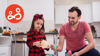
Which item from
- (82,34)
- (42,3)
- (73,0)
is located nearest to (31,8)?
(42,3)

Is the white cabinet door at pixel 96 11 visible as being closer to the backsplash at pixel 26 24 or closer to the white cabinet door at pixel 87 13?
the white cabinet door at pixel 87 13

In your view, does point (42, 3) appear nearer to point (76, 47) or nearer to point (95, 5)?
point (95, 5)

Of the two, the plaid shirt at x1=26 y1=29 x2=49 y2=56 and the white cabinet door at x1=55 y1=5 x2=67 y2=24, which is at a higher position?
the white cabinet door at x1=55 y1=5 x2=67 y2=24

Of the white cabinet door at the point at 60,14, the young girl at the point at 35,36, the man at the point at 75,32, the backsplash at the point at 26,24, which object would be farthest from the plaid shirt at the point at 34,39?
the white cabinet door at the point at 60,14

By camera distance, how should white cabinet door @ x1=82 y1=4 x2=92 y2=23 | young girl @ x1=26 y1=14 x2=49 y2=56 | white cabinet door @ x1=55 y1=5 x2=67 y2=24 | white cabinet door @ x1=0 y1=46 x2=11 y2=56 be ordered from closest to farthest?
young girl @ x1=26 y1=14 x2=49 y2=56 < white cabinet door @ x1=0 y1=46 x2=11 y2=56 < white cabinet door @ x1=82 y1=4 x2=92 y2=23 < white cabinet door @ x1=55 y1=5 x2=67 y2=24

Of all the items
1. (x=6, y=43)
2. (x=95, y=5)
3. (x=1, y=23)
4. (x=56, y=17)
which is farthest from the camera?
(x=56, y=17)

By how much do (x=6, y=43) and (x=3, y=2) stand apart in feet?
6.44

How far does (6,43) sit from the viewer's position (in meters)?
3.01

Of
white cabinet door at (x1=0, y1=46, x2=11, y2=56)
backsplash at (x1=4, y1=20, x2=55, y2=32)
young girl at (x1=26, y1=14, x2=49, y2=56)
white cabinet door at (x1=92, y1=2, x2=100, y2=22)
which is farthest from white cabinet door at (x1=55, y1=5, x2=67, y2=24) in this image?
young girl at (x1=26, y1=14, x2=49, y2=56)

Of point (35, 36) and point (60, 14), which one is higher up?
point (60, 14)

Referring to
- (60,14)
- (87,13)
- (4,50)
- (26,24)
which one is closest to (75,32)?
(4,50)

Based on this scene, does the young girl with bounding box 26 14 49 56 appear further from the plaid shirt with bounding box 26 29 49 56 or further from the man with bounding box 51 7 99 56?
the man with bounding box 51 7 99 56

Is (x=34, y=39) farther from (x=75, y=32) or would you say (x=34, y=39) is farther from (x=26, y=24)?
(x=26, y=24)

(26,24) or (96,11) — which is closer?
(26,24)
